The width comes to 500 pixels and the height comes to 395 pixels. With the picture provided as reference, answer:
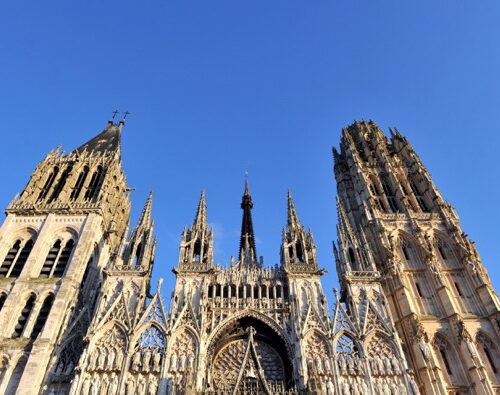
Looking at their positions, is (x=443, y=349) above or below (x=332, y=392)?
above

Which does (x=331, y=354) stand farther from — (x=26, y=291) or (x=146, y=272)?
(x=26, y=291)

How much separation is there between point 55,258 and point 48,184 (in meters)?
8.77

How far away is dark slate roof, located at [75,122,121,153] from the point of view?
41.5 m

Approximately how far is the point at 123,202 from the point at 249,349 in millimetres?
21688

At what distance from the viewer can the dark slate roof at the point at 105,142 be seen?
136ft

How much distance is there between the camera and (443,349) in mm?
25625

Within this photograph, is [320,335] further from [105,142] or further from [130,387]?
[105,142]

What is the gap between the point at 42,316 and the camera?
87.0 ft

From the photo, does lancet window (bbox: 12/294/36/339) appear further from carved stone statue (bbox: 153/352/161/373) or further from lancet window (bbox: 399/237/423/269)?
lancet window (bbox: 399/237/423/269)

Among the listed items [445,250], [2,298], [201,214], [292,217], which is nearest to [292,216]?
[292,217]

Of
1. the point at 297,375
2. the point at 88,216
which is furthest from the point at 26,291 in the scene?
the point at 297,375

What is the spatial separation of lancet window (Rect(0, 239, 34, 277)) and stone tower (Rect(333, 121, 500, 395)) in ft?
71.3

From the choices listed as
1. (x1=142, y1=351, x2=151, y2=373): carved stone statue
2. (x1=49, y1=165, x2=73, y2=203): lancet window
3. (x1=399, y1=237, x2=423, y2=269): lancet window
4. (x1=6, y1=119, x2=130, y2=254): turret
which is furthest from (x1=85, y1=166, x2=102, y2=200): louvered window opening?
(x1=399, y1=237, x2=423, y2=269): lancet window

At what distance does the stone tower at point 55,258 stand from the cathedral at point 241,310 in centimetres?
9
